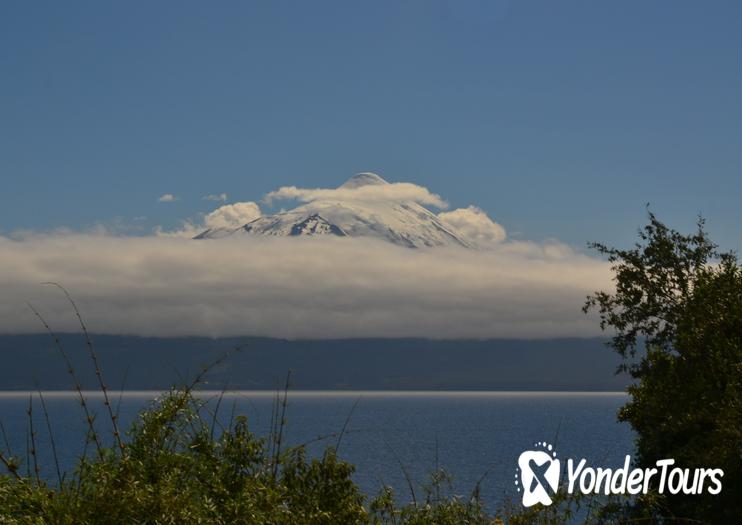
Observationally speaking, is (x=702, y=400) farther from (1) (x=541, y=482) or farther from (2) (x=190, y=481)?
(2) (x=190, y=481)

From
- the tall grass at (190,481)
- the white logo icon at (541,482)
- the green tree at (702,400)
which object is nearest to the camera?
the tall grass at (190,481)

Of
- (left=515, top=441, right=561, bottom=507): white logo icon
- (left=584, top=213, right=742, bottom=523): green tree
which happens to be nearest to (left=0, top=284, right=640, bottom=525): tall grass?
(left=515, top=441, right=561, bottom=507): white logo icon

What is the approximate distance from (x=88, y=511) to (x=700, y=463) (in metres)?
17.3

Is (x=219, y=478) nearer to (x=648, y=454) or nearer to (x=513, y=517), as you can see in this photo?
(x=513, y=517)

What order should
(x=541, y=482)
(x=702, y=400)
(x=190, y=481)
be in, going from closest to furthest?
(x=190, y=481), (x=541, y=482), (x=702, y=400)

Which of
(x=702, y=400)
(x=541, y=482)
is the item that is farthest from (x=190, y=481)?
(x=702, y=400)

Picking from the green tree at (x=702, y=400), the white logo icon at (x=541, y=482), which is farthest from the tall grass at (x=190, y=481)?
the green tree at (x=702, y=400)

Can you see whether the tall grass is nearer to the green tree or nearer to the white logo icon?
the white logo icon

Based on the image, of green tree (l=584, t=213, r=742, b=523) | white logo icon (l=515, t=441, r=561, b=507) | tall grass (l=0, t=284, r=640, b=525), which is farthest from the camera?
green tree (l=584, t=213, r=742, b=523)

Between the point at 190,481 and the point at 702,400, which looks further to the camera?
the point at 702,400

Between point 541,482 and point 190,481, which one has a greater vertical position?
point 190,481

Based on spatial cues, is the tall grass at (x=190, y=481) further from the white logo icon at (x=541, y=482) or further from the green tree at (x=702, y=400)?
the green tree at (x=702, y=400)

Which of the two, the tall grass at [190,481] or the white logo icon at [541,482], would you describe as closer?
the tall grass at [190,481]

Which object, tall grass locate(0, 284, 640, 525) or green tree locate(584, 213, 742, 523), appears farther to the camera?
green tree locate(584, 213, 742, 523)
